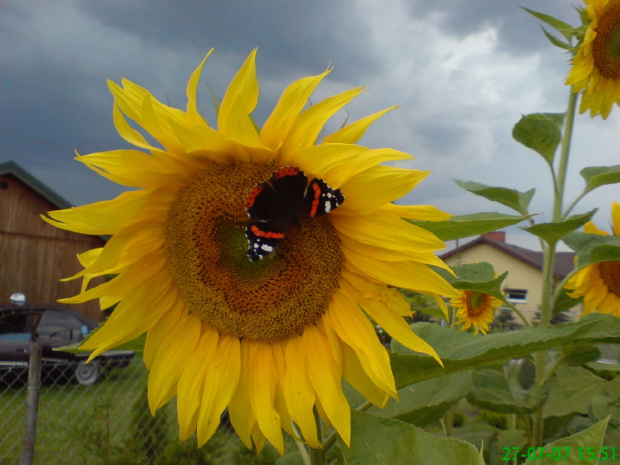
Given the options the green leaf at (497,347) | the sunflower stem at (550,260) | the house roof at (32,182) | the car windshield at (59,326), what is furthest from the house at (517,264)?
the green leaf at (497,347)

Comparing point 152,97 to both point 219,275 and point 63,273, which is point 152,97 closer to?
point 219,275

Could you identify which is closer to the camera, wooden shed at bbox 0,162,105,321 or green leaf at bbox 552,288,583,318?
green leaf at bbox 552,288,583,318

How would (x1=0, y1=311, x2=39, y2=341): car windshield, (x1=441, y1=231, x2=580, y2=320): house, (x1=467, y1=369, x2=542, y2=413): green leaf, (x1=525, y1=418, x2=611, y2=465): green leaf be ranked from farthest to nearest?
(x1=441, y1=231, x2=580, y2=320): house, (x1=0, y1=311, x2=39, y2=341): car windshield, (x1=467, y1=369, x2=542, y2=413): green leaf, (x1=525, y1=418, x2=611, y2=465): green leaf

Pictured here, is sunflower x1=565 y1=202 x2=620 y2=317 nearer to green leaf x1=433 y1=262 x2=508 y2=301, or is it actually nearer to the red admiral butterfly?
green leaf x1=433 y1=262 x2=508 y2=301

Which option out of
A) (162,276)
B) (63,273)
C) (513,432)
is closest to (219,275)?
(162,276)

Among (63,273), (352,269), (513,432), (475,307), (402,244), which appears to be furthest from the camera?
(63,273)

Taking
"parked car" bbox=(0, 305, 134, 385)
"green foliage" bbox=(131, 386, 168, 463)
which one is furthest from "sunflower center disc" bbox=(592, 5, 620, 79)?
"parked car" bbox=(0, 305, 134, 385)

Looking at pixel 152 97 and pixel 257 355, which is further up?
pixel 152 97
